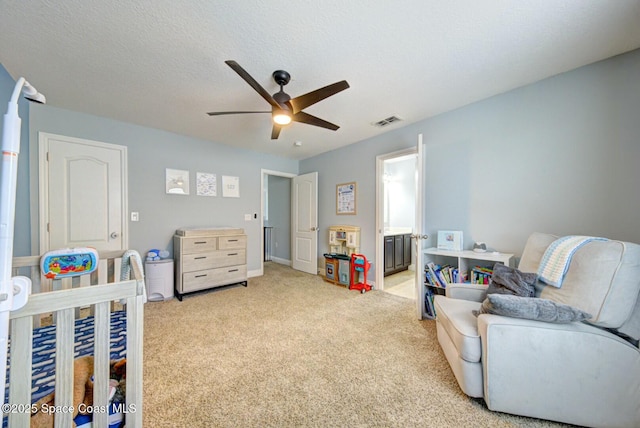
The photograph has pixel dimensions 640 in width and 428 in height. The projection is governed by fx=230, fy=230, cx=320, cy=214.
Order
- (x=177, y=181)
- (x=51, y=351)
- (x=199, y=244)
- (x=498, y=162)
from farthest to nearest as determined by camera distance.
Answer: (x=177, y=181), (x=199, y=244), (x=498, y=162), (x=51, y=351)

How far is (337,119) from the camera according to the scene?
9.70 ft

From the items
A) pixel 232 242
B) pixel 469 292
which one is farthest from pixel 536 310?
pixel 232 242

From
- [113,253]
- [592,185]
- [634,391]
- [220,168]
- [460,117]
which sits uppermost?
[460,117]

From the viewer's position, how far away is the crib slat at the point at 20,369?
731 mm

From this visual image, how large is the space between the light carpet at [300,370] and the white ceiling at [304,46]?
238cm

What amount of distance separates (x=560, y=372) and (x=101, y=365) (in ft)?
7.08

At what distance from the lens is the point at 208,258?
3344 mm

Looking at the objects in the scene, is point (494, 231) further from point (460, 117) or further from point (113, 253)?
point (113, 253)

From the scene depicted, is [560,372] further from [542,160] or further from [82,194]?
[82,194]

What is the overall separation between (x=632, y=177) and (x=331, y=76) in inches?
98.5

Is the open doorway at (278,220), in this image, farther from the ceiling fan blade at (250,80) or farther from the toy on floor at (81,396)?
the toy on floor at (81,396)

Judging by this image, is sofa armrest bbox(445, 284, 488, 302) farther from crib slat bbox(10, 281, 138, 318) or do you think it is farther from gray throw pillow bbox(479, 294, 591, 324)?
crib slat bbox(10, 281, 138, 318)

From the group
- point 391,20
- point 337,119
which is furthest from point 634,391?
point 337,119

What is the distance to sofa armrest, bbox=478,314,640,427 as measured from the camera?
3.85ft
